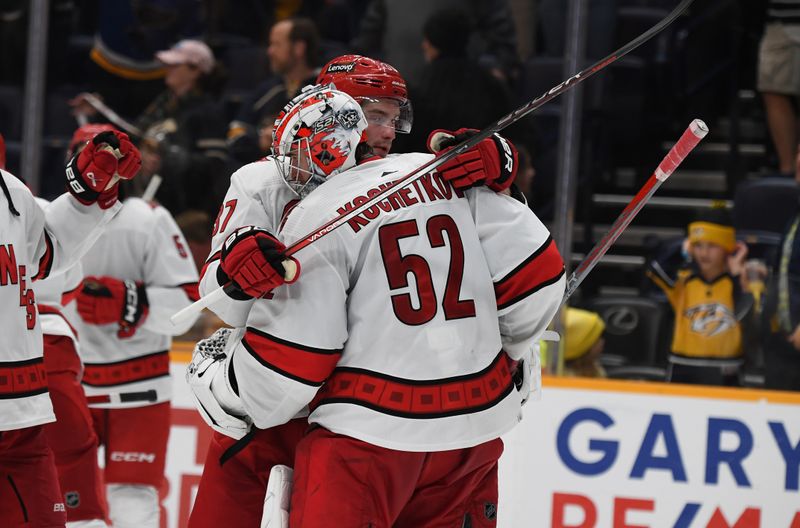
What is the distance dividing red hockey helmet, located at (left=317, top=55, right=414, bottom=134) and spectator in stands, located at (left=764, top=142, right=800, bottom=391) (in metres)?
1.93

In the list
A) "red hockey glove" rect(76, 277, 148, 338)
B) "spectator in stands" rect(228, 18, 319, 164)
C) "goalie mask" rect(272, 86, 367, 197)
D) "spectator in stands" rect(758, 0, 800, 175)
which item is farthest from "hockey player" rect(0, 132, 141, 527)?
"spectator in stands" rect(758, 0, 800, 175)

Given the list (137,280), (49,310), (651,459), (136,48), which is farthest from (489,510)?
(136,48)

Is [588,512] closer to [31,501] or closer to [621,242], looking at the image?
[621,242]

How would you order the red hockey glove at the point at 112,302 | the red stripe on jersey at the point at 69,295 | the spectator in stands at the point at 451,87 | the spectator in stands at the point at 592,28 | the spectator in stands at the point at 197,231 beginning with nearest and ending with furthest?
the red stripe on jersey at the point at 69,295
the red hockey glove at the point at 112,302
the spectator in stands at the point at 592,28
the spectator in stands at the point at 451,87
the spectator in stands at the point at 197,231

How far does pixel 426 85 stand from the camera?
4523mm

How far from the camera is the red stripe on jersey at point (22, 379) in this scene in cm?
250

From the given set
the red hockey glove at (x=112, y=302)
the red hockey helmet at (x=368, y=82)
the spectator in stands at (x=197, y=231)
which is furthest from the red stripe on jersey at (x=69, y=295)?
the red hockey helmet at (x=368, y=82)

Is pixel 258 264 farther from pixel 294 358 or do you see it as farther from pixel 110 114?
pixel 110 114

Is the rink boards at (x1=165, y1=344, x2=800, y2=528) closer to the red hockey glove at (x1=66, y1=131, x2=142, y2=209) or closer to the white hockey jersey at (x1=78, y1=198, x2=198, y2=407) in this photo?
the white hockey jersey at (x1=78, y1=198, x2=198, y2=407)

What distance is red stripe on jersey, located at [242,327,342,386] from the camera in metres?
2.12

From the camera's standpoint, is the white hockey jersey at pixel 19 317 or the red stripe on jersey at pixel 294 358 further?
the white hockey jersey at pixel 19 317

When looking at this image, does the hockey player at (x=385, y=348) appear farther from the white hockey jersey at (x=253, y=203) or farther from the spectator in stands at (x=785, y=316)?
the spectator in stands at (x=785, y=316)

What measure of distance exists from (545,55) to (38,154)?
1944mm

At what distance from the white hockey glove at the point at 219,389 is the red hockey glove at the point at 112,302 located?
1.41 metres
